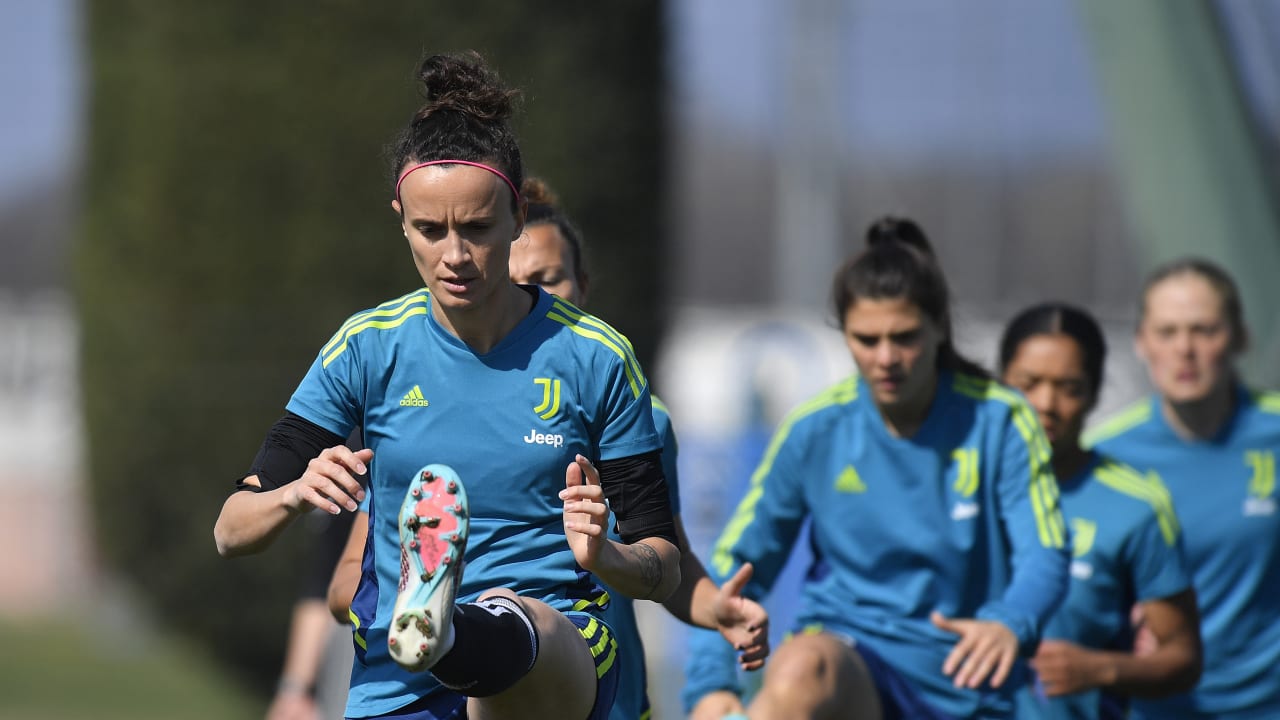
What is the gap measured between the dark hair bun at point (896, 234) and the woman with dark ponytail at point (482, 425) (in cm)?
152

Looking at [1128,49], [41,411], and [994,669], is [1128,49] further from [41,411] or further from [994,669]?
[41,411]

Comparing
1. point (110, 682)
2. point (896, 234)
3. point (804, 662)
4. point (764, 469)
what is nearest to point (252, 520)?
point (804, 662)

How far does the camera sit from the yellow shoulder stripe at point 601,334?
3.30 meters

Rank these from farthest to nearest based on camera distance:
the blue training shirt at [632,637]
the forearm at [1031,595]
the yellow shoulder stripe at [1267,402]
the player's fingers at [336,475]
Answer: the yellow shoulder stripe at [1267,402] → the forearm at [1031,595] → the blue training shirt at [632,637] → the player's fingers at [336,475]

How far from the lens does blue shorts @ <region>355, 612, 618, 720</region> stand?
3.25m

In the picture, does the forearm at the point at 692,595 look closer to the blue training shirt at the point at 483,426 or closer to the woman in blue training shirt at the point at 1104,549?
the blue training shirt at the point at 483,426

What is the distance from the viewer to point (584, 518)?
116 inches

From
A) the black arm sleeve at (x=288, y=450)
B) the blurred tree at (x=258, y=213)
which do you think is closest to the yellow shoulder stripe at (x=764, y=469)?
the black arm sleeve at (x=288, y=450)

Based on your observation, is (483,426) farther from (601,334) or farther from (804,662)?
(804,662)

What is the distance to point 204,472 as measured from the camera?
493 inches

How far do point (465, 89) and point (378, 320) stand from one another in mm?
482

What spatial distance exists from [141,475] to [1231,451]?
9.15 meters

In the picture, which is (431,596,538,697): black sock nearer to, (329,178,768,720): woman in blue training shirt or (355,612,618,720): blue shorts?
(355,612,618,720): blue shorts

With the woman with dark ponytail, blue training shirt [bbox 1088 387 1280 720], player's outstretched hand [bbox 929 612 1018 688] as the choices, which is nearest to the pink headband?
the woman with dark ponytail
